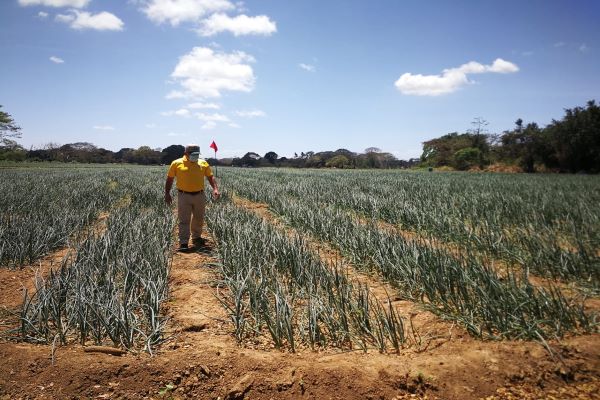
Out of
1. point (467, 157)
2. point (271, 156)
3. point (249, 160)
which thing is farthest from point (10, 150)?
point (467, 157)

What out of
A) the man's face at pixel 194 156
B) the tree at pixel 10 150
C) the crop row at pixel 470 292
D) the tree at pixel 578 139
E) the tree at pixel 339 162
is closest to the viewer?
the crop row at pixel 470 292

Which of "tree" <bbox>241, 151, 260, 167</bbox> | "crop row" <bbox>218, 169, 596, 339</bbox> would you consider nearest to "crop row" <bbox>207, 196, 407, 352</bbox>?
"crop row" <bbox>218, 169, 596, 339</bbox>

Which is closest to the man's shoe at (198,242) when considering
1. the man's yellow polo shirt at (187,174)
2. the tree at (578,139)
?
the man's yellow polo shirt at (187,174)

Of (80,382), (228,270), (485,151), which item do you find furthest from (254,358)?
(485,151)

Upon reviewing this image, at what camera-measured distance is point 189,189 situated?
16.7 ft

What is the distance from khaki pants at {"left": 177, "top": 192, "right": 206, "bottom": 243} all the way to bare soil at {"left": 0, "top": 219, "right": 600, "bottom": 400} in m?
2.88

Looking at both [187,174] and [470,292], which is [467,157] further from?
[470,292]

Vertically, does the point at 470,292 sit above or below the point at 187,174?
below

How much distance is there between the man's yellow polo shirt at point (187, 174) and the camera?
198 inches

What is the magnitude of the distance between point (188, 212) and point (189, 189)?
0.37m

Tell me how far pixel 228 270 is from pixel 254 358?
1.51m

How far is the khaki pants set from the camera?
500cm

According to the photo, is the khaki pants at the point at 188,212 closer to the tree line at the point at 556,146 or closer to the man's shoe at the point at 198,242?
the man's shoe at the point at 198,242

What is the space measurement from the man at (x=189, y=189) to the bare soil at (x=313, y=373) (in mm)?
2949
